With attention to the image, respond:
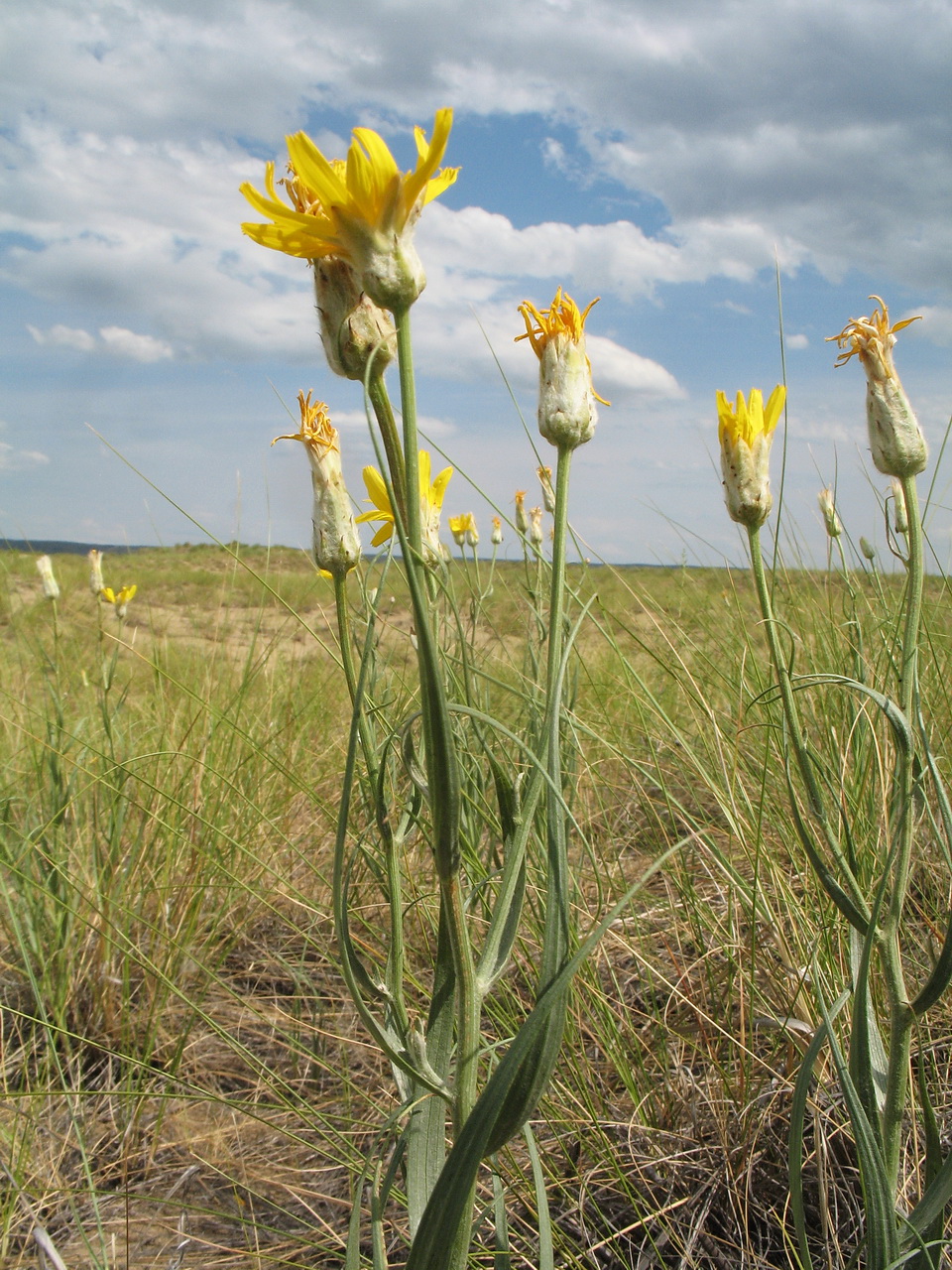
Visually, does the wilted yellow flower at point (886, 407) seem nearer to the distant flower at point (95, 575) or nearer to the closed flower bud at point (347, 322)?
the closed flower bud at point (347, 322)

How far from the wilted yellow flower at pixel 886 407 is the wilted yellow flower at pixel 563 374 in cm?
30

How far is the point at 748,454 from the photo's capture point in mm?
840

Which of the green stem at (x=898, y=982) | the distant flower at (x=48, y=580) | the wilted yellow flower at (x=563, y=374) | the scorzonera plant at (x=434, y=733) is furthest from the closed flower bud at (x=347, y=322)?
the distant flower at (x=48, y=580)

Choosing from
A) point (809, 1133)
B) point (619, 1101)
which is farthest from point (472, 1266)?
point (809, 1133)

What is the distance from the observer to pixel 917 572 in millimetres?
749

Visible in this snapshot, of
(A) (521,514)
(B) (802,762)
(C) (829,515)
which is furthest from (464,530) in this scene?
(B) (802,762)

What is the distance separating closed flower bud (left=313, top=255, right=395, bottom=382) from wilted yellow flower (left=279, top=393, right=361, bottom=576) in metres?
0.33

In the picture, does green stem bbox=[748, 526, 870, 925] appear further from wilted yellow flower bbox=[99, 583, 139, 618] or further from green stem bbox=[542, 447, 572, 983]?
wilted yellow flower bbox=[99, 583, 139, 618]

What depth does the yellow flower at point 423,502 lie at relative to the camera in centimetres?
111

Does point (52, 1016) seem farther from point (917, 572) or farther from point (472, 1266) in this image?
point (917, 572)

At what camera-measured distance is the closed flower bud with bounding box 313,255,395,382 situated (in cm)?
59

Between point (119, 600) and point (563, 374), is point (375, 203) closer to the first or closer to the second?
point (563, 374)

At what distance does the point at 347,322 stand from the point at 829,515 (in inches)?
72.1

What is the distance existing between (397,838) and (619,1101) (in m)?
0.66
